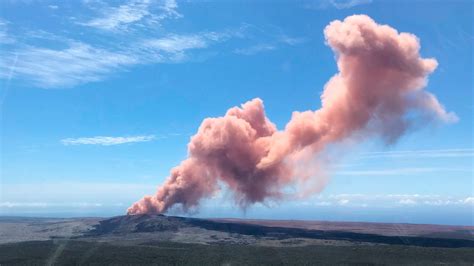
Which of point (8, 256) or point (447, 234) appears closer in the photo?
point (8, 256)

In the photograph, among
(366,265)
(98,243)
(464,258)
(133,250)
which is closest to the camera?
(366,265)

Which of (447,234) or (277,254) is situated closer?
(277,254)

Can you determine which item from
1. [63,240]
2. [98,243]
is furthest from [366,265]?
[63,240]

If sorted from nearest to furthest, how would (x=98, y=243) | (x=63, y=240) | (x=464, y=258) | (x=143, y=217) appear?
(x=464, y=258), (x=98, y=243), (x=63, y=240), (x=143, y=217)

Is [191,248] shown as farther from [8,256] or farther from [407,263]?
[407,263]

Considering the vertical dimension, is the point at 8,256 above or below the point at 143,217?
below

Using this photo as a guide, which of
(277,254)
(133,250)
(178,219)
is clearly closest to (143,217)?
(178,219)

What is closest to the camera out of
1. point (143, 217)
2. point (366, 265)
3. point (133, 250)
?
point (366, 265)

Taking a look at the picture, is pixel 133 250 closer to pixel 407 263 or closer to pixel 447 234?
pixel 407 263

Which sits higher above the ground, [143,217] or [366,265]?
[143,217]
